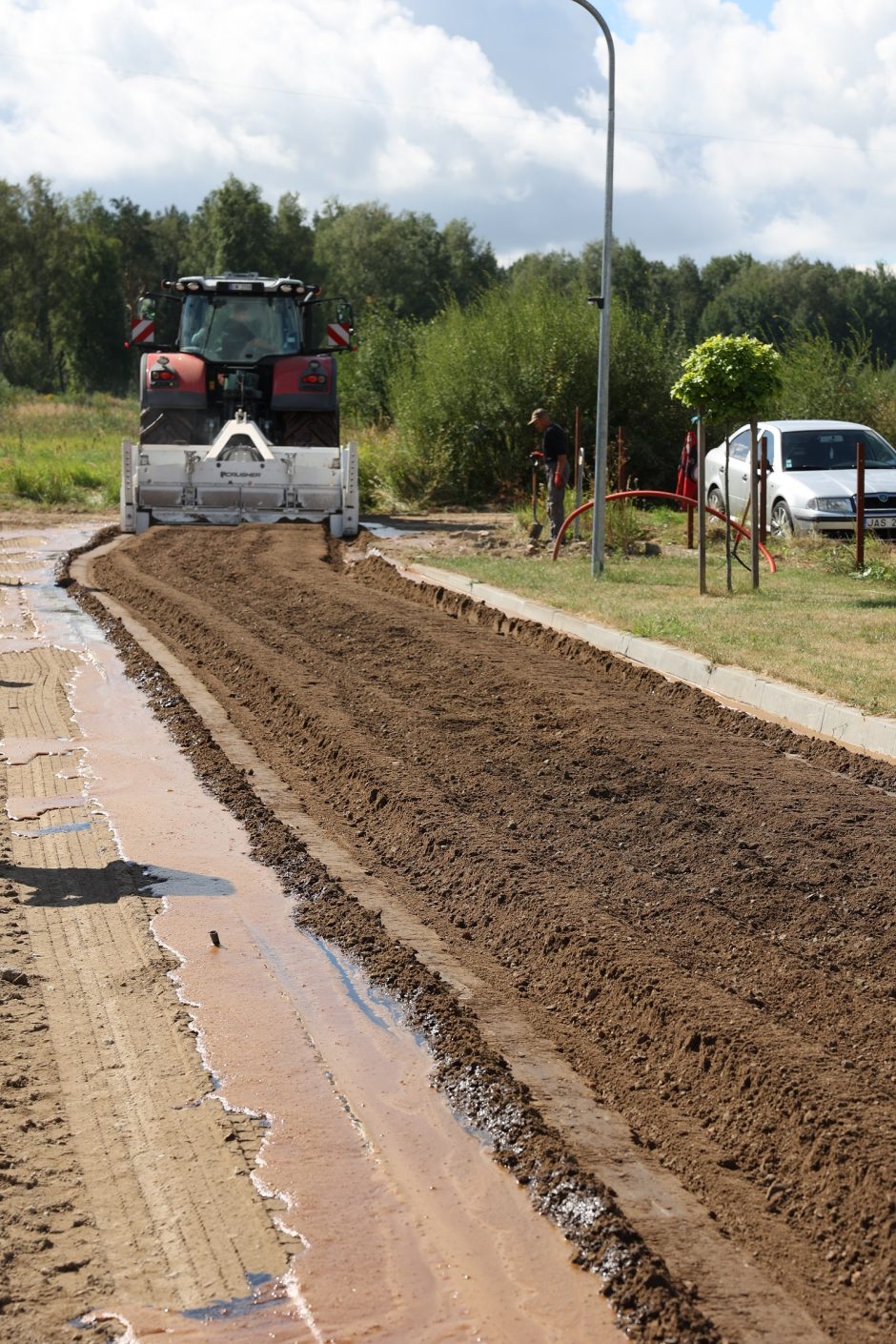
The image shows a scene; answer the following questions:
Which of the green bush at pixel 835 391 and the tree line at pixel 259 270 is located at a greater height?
the tree line at pixel 259 270

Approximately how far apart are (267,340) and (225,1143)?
19.5 m

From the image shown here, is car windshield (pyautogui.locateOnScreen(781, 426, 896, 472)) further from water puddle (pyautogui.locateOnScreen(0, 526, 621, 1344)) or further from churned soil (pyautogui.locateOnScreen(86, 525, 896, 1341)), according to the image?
water puddle (pyautogui.locateOnScreen(0, 526, 621, 1344))

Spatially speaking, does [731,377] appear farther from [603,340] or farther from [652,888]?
[652,888]

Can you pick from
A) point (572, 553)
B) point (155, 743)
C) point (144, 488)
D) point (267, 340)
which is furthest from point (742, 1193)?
point (267, 340)

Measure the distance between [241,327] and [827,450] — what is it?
29.6 feet

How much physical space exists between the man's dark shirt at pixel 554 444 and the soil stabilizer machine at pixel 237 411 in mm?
2727

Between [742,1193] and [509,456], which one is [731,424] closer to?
[509,456]

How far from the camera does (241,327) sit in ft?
73.2

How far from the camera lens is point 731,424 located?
28.5 m

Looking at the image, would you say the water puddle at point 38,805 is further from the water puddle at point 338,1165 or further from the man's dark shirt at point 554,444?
the man's dark shirt at point 554,444

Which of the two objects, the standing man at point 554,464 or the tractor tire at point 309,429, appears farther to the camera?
the tractor tire at point 309,429

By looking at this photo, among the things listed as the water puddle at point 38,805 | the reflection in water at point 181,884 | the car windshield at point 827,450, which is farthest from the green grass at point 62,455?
the reflection in water at point 181,884

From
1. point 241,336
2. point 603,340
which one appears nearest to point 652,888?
point 603,340

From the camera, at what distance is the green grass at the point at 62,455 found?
27.4 m
